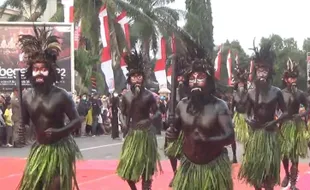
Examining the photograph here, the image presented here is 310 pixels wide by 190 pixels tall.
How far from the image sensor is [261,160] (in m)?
7.48

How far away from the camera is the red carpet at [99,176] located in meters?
9.09

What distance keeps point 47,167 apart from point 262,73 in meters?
3.07

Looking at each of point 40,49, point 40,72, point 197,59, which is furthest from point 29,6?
point 197,59

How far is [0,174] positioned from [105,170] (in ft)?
5.78

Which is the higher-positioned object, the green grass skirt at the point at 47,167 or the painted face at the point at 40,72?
the painted face at the point at 40,72

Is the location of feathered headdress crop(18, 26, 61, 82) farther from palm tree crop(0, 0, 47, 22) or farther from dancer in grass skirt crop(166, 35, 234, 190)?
palm tree crop(0, 0, 47, 22)

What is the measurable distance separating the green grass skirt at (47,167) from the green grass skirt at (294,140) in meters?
3.88

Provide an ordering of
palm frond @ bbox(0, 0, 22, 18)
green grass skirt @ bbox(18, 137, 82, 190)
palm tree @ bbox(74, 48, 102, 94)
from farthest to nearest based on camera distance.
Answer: palm frond @ bbox(0, 0, 22, 18) < palm tree @ bbox(74, 48, 102, 94) < green grass skirt @ bbox(18, 137, 82, 190)

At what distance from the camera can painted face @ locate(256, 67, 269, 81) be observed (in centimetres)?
759

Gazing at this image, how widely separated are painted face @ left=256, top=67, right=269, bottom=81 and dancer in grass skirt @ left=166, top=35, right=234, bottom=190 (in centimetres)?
247

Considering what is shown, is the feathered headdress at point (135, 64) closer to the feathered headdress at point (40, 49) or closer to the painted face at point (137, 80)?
the painted face at point (137, 80)

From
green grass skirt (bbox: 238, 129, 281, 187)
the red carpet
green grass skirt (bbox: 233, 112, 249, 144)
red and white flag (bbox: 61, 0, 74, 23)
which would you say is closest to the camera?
green grass skirt (bbox: 238, 129, 281, 187)

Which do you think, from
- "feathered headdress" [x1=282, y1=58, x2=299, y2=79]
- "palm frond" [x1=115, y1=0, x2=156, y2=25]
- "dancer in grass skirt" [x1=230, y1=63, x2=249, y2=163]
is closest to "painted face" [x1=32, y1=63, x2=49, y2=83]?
"feathered headdress" [x1=282, y1=58, x2=299, y2=79]

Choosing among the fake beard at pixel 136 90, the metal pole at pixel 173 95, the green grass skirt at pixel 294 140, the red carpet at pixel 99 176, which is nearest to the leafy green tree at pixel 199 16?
the red carpet at pixel 99 176
